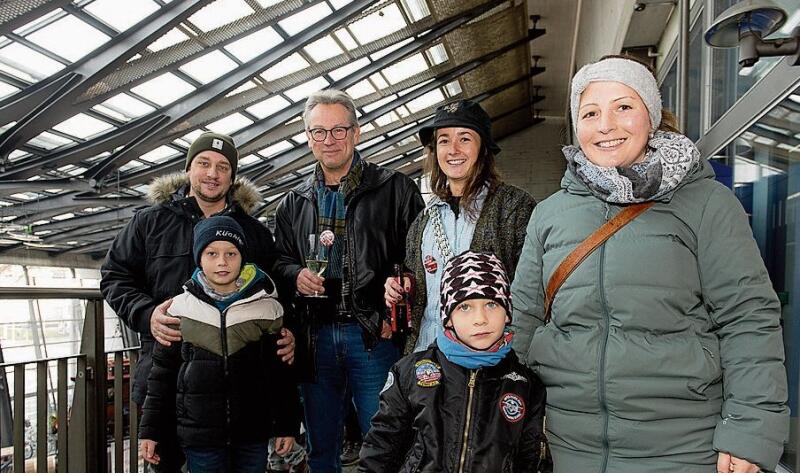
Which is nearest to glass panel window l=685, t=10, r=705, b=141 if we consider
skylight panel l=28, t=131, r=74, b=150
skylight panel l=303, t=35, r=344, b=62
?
skylight panel l=303, t=35, r=344, b=62

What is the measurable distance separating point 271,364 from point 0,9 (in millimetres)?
5431

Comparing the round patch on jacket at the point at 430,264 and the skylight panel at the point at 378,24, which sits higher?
the skylight panel at the point at 378,24

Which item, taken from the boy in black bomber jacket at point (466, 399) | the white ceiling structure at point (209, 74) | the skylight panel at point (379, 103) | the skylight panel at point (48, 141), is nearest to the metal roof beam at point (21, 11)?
the white ceiling structure at point (209, 74)

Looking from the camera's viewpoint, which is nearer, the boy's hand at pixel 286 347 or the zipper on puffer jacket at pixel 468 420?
the zipper on puffer jacket at pixel 468 420

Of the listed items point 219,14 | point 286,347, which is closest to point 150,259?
point 286,347

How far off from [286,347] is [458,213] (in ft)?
2.27

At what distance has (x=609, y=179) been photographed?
1.27 m

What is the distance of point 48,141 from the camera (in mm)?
9664

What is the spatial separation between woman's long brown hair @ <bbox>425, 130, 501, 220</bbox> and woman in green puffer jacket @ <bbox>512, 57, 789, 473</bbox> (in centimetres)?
48

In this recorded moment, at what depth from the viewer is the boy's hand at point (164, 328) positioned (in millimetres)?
1905

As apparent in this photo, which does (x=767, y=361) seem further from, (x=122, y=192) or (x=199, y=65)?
(x=122, y=192)

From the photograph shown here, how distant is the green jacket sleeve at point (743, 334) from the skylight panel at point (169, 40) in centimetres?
739

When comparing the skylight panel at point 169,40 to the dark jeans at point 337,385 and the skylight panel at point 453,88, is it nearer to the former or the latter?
the dark jeans at point 337,385

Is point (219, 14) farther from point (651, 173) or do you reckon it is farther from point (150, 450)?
point (651, 173)
